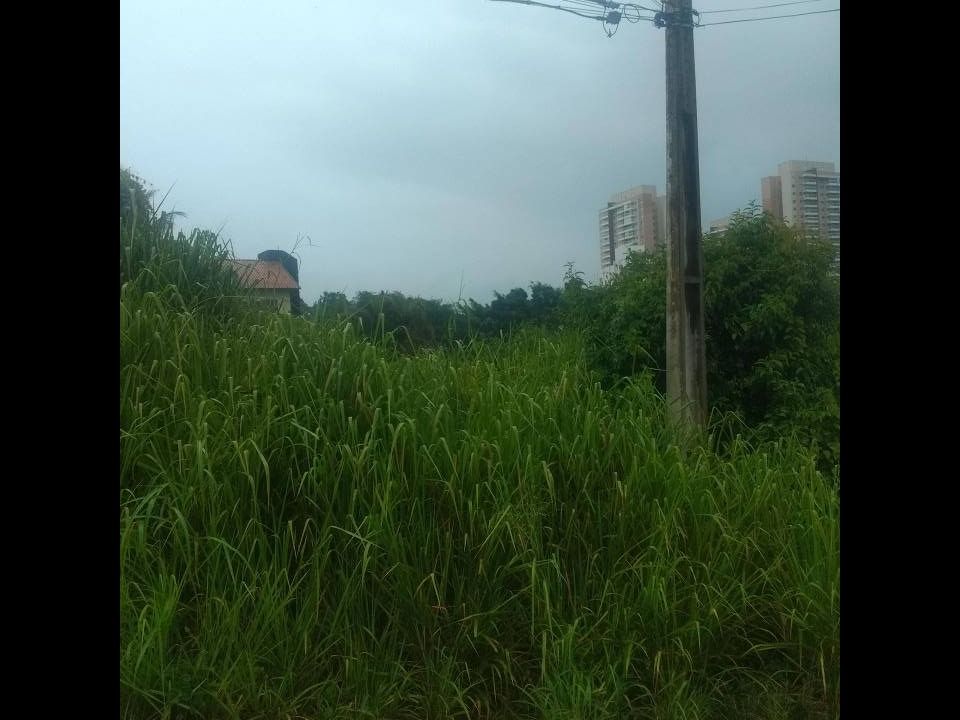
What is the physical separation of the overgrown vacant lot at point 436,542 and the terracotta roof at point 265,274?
6.3 inches

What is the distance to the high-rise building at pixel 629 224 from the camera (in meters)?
2.58

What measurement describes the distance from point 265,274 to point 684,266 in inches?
60.3

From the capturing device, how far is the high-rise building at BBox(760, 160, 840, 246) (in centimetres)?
264

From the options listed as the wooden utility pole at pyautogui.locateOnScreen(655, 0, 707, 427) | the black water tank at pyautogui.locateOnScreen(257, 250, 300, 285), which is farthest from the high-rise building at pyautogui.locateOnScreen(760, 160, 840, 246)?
the black water tank at pyautogui.locateOnScreen(257, 250, 300, 285)

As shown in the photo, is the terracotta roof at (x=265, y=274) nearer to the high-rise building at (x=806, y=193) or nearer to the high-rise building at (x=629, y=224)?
the high-rise building at (x=629, y=224)

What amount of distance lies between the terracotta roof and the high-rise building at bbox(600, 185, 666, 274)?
1.08m

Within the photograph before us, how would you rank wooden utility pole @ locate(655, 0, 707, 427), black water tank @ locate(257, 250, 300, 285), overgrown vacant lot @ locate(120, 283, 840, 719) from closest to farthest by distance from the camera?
overgrown vacant lot @ locate(120, 283, 840, 719) → black water tank @ locate(257, 250, 300, 285) → wooden utility pole @ locate(655, 0, 707, 427)

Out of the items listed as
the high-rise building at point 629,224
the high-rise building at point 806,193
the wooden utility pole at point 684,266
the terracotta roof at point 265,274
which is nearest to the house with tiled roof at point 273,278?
the terracotta roof at point 265,274

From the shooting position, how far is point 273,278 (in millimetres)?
2465

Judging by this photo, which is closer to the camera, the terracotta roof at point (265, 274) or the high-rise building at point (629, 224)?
the terracotta roof at point (265, 274)

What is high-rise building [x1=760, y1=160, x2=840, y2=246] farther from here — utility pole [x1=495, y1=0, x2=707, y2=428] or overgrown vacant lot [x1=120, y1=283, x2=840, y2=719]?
overgrown vacant lot [x1=120, y1=283, x2=840, y2=719]

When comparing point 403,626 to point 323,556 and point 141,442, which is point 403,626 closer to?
point 323,556
